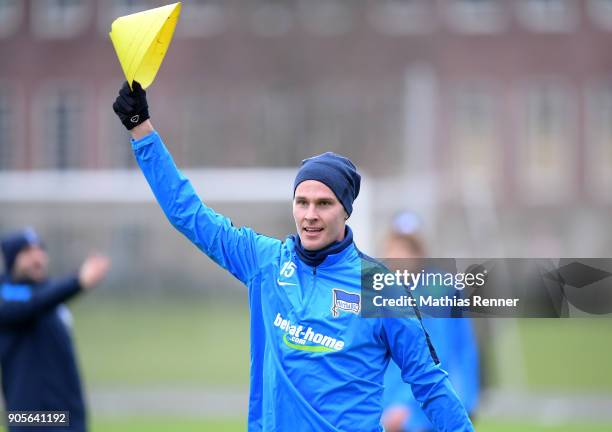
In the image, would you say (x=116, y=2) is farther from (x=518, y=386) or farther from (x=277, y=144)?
(x=518, y=386)

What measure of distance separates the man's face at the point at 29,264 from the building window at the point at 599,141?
32298mm

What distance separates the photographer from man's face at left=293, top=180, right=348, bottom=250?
353cm

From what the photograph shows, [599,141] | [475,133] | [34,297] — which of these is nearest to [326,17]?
[475,133]

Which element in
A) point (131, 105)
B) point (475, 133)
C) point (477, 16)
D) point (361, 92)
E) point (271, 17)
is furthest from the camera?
point (271, 17)

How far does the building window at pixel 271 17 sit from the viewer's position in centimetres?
3794

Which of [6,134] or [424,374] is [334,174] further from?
[6,134]

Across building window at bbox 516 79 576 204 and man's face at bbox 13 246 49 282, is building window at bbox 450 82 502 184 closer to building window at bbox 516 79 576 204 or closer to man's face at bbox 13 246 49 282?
building window at bbox 516 79 576 204

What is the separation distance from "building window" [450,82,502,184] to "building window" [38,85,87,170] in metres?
13.7

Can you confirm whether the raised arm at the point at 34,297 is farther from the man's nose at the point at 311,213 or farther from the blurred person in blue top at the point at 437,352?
the man's nose at the point at 311,213

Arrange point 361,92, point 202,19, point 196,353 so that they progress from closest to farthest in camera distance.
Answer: point 196,353 < point 361,92 < point 202,19

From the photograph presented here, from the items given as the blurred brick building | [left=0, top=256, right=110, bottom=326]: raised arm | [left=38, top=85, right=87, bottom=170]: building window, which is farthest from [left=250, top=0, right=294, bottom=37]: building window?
[left=0, top=256, right=110, bottom=326]: raised arm

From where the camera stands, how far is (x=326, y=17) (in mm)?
37906

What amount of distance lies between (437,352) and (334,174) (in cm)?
228

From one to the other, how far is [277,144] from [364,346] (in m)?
33.8
